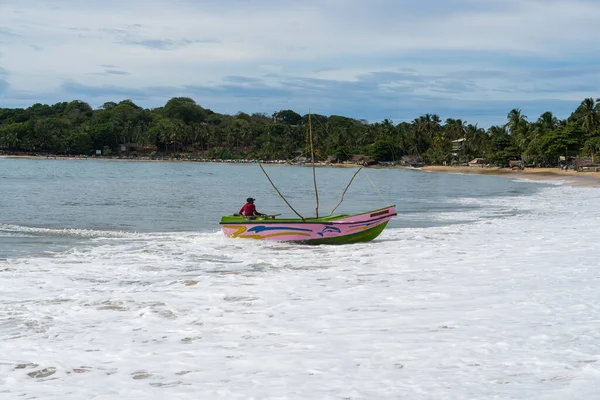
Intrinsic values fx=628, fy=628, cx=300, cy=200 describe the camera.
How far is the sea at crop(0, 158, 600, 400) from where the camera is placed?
19.3 ft

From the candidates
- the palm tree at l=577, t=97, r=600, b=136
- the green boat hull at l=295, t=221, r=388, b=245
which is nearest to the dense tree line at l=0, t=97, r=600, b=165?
the palm tree at l=577, t=97, r=600, b=136

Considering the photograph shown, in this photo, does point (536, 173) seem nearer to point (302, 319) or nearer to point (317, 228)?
point (317, 228)

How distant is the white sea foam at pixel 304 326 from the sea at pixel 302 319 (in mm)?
27

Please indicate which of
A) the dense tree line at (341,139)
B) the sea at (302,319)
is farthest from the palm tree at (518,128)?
the sea at (302,319)

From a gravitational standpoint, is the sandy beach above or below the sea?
above

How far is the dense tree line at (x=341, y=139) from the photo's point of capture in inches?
3543

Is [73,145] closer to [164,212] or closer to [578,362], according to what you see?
[164,212]

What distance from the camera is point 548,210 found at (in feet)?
89.1

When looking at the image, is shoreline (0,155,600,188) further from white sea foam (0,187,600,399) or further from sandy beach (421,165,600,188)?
white sea foam (0,187,600,399)

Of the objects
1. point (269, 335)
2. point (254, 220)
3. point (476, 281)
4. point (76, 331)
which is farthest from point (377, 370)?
point (254, 220)

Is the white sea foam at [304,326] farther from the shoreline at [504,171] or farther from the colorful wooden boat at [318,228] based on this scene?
the shoreline at [504,171]

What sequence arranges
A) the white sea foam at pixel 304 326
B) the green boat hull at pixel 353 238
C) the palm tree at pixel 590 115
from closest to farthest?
the white sea foam at pixel 304 326 → the green boat hull at pixel 353 238 → the palm tree at pixel 590 115

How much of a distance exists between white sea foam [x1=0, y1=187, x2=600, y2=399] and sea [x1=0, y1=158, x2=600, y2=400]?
3 cm

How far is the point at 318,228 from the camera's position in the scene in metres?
16.9
